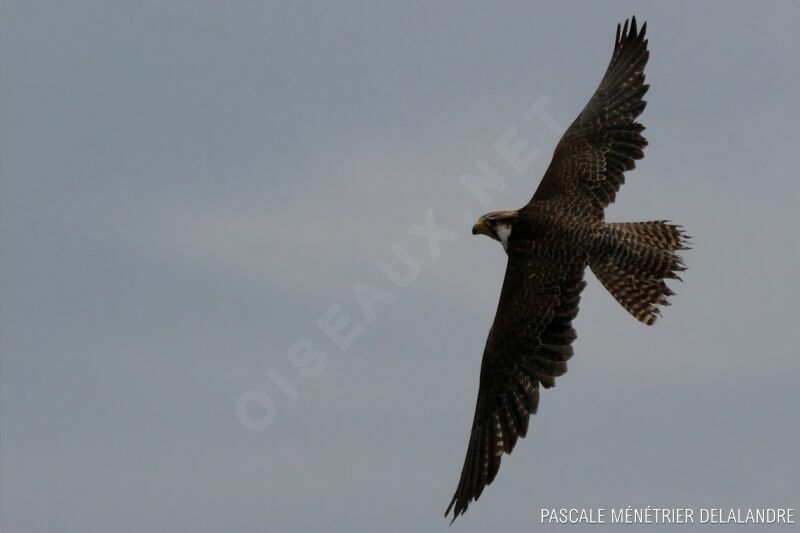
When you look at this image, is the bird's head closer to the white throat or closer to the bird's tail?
the white throat

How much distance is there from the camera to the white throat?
1814 cm

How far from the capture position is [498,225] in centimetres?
1825

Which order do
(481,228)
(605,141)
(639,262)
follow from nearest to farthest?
(639,262)
(481,228)
(605,141)

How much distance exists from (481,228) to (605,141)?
2038mm

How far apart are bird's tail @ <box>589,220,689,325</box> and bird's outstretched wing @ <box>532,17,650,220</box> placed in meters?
0.66

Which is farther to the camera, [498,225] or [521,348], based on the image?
[498,225]

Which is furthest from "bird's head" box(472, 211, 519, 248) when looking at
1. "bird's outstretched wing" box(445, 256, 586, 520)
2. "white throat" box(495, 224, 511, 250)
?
"bird's outstretched wing" box(445, 256, 586, 520)

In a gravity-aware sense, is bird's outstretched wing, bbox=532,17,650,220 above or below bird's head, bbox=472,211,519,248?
above

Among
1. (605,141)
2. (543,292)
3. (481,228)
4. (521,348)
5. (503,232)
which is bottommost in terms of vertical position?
(521,348)

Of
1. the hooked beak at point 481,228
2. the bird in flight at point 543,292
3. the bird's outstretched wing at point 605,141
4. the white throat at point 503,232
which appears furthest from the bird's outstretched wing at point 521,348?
the bird's outstretched wing at point 605,141

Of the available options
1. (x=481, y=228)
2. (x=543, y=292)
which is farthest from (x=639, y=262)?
(x=481, y=228)

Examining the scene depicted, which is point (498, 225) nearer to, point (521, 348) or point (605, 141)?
point (521, 348)

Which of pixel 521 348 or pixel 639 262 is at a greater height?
pixel 639 262

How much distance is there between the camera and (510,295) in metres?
17.8
